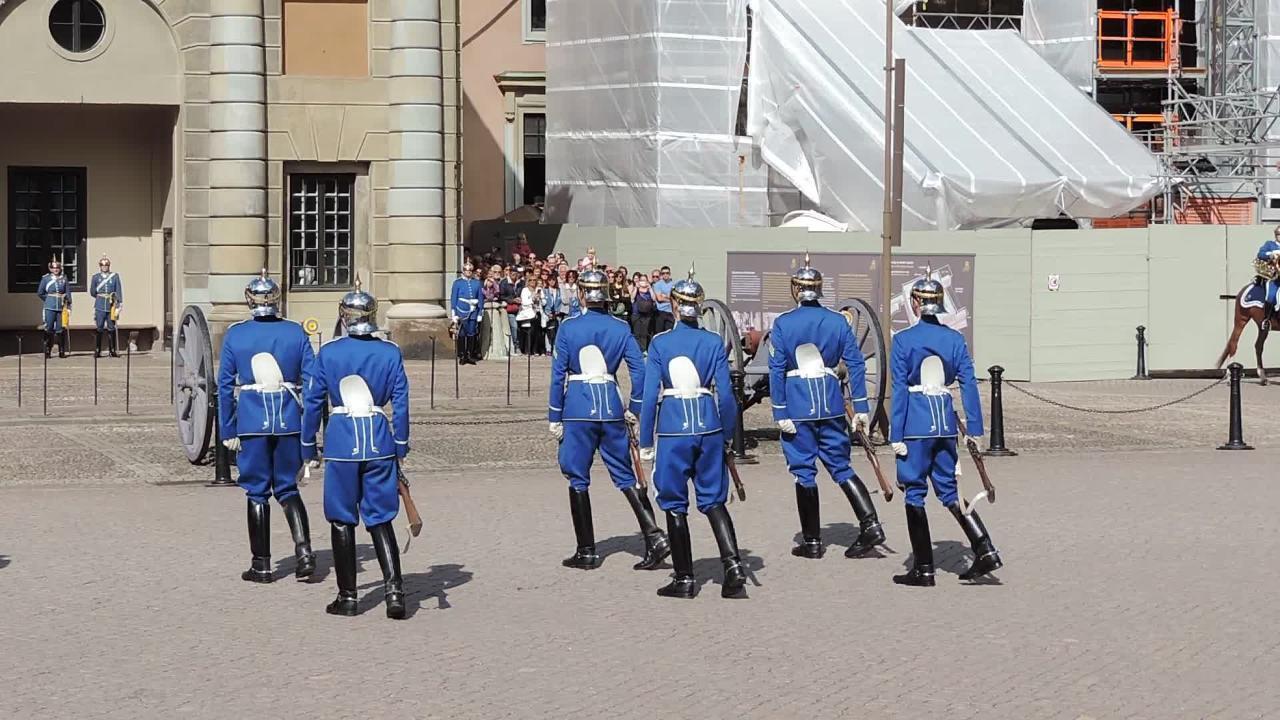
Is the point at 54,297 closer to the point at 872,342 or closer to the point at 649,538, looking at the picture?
the point at 872,342

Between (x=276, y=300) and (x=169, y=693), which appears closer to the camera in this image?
(x=169, y=693)

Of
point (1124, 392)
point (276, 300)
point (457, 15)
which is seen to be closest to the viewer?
point (276, 300)

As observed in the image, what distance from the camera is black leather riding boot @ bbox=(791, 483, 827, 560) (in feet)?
41.4

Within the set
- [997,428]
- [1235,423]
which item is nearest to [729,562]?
[997,428]

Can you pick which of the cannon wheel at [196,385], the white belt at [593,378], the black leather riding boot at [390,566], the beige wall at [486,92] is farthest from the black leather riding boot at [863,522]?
the beige wall at [486,92]

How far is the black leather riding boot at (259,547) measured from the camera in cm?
1159

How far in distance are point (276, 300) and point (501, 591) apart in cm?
217

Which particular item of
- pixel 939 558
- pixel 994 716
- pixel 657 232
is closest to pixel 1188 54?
pixel 657 232

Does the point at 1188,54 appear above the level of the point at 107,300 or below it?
above

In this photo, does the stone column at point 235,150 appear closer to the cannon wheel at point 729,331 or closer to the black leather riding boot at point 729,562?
the cannon wheel at point 729,331

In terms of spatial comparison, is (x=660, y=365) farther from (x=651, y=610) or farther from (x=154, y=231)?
(x=154, y=231)

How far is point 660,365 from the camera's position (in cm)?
1141

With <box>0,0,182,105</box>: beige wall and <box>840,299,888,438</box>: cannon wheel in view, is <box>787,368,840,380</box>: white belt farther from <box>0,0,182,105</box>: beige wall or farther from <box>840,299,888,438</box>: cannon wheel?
<box>0,0,182,105</box>: beige wall

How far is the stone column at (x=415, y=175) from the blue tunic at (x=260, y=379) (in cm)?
1720
